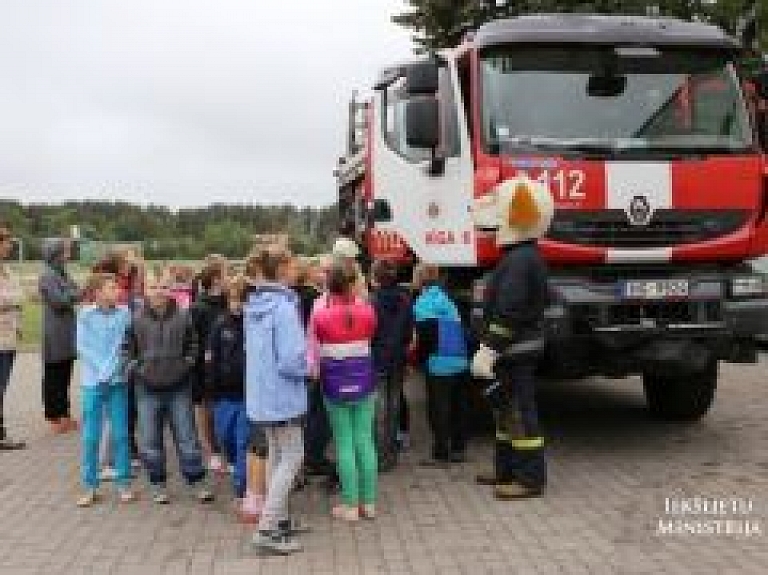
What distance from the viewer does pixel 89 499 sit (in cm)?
820

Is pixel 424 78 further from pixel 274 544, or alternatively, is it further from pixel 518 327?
pixel 274 544

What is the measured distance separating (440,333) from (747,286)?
2181mm

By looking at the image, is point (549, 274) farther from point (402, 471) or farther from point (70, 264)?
point (70, 264)

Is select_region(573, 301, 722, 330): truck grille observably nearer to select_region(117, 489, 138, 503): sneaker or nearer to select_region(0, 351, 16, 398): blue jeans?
select_region(117, 489, 138, 503): sneaker

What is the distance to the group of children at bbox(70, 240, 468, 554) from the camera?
6941 mm

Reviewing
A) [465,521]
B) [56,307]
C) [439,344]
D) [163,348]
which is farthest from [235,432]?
[56,307]

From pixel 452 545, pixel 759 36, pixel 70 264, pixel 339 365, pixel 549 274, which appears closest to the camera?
pixel 452 545

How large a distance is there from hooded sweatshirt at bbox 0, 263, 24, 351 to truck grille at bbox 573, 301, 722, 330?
4.73 meters

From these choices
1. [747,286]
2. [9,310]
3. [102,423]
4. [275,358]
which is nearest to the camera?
[275,358]

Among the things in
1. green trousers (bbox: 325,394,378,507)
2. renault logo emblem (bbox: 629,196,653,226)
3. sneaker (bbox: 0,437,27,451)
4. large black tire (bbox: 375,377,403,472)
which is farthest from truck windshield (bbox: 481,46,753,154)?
sneaker (bbox: 0,437,27,451)

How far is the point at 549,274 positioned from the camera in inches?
343

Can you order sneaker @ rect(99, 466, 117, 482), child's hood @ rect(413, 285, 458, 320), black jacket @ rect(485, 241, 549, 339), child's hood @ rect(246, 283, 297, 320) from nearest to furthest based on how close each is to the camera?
→ child's hood @ rect(246, 283, 297, 320) < black jacket @ rect(485, 241, 549, 339) < child's hood @ rect(413, 285, 458, 320) < sneaker @ rect(99, 466, 117, 482)

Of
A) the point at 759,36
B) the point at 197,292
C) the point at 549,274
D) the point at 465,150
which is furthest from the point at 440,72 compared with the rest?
the point at 759,36

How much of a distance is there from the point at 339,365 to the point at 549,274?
205 centimetres
